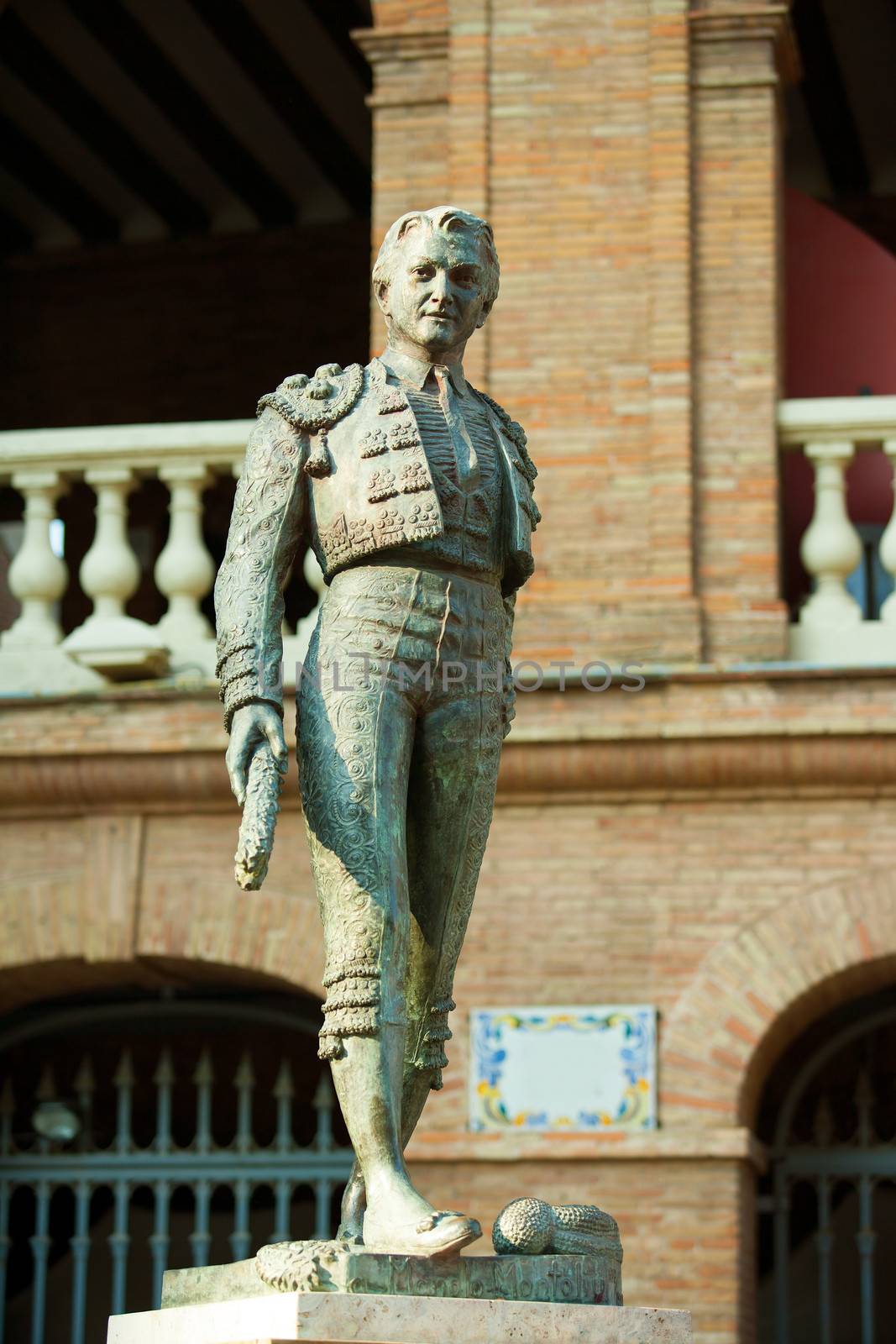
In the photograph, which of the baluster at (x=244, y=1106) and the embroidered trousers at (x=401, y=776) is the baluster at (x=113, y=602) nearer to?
the baluster at (x=244, y=1106)

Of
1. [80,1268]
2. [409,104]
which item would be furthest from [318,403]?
[80,1268]

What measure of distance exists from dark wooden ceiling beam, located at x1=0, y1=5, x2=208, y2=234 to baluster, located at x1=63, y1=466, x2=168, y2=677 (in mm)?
4068

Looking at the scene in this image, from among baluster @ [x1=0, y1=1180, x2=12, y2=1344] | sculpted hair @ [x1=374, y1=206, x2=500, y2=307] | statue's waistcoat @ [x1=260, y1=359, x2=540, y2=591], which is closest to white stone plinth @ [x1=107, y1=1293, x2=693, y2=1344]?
statue's waistcoat @ [x1=260, y1=359, x2=540, y2=591]

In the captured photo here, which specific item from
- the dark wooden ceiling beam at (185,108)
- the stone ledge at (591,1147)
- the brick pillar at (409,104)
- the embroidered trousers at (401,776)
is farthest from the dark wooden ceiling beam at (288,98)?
the embroidered trousers at (401,776)

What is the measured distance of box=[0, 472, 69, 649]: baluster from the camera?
407 inches

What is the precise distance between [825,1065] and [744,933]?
2.10 meters

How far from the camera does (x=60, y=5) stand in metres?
13.6

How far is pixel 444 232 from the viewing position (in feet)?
18.3

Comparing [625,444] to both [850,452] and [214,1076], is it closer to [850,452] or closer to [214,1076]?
[850,452]

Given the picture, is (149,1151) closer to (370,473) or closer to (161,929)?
(161,929)

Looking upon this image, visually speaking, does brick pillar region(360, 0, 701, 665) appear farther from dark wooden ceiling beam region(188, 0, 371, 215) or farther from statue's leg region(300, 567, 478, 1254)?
statue's leg region(300, 567, 478, 1254)

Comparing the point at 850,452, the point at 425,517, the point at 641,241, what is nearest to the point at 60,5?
the point at 641,241

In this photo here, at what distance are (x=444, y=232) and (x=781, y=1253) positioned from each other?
18.1ft

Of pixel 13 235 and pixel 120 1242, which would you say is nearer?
pixel 120 1242
